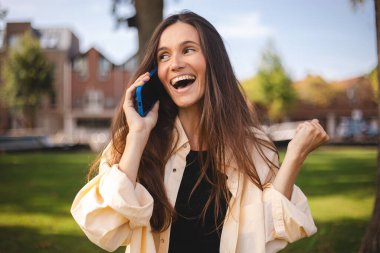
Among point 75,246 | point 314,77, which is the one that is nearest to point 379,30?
point 75,246

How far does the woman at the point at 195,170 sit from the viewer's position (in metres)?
1.76

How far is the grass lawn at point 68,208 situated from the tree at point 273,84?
88.9 feet

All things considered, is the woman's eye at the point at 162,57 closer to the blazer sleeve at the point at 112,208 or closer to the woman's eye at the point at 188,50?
the woman's eye at the point at 188,50

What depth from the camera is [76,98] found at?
151ft

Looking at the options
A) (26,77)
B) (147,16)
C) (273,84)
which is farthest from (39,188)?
(273,84)

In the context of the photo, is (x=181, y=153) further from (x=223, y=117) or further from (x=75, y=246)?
(x=75, y=246)

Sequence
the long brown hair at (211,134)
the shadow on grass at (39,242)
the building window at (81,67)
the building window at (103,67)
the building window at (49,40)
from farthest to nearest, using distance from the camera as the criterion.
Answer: the building window at (49,40) < the building window at (81,67) < the building window at (103,67) < the shadow on grass at (39,242) < the long brown hair at (211,134)

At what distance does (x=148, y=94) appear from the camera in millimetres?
2061

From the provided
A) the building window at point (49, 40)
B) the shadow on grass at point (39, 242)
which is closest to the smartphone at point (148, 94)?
the shadow on grass at point (39, 242)

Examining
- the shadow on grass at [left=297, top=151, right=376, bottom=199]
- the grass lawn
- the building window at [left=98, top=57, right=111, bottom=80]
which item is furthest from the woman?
the building window at [left=98, top=57, right=111, bottom=80]

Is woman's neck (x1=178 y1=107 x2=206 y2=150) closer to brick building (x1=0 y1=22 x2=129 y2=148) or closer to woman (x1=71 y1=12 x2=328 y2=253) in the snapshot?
woman (x1=71 y1=12 x2=328 y2=253)

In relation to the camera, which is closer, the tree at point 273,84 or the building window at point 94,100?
the tree at point 273,84

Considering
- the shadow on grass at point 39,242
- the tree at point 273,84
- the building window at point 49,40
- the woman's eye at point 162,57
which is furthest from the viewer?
the building window at point 49,40

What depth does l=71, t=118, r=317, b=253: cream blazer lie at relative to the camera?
1693 mm
